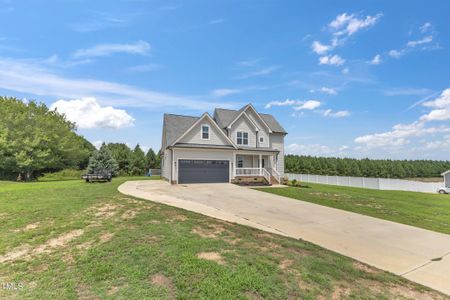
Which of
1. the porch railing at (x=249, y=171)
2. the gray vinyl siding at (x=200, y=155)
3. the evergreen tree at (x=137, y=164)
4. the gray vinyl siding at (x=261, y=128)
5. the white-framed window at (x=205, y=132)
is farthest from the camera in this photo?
the evergreen tree at (x=137, y=164)

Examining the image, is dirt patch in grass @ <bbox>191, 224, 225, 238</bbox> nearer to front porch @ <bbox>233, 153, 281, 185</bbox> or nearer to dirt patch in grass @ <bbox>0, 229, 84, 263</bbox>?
dirt patch in grass @ <bbox>0, 229, 84, 263</bbox>

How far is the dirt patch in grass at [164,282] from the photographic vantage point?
11.9 feet

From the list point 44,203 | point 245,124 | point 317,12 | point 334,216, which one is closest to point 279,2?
point 317,12

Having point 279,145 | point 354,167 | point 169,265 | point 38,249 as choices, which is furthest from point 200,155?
point 354,167

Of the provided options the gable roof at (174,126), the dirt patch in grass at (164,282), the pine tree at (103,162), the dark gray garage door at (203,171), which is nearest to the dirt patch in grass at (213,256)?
the dirt patch in grass at (164,282)

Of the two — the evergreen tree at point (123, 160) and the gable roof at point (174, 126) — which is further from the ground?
the gable roof at point (174, 126)

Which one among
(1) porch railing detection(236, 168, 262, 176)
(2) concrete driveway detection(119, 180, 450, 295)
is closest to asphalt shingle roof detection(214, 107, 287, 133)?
(1) porch railing detection(236, 168, 262, 176)

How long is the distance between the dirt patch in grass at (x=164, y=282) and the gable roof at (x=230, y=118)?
73.7ft

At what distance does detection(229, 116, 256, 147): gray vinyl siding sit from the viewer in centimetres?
2567

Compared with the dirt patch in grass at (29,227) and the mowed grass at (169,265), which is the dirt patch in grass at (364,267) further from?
the dirt patch in grass at (29,227)

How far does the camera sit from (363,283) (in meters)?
4.40

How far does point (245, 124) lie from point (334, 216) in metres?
17.2

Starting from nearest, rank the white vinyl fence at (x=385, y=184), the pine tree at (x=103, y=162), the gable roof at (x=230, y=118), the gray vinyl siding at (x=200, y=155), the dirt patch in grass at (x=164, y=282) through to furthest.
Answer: the dirt patch in grass at (x=164, y=282) → the gray vinyl siding at (x=200, y=155) → the gable roof at (x=230, y=118) → the white vinyl fence at (x=385, y=184) → the pine tree at (x=103, y=162)

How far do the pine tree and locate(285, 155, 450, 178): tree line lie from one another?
114 feet
